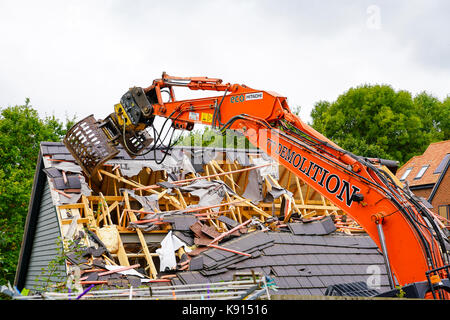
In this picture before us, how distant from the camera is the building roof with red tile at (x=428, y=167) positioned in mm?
31297

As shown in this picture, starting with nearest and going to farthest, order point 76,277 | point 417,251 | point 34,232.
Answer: point 417,251 → point 76,277 → point 34,232

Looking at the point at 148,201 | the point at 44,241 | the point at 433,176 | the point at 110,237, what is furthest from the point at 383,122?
the point at 110,237

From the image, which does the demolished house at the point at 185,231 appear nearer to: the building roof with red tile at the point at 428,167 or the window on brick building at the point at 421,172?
the building roof with red tile at the point at 428,167

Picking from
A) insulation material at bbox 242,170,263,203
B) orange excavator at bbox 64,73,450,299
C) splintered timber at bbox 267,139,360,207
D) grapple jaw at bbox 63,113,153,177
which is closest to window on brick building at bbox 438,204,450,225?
insulation material at bbox 242,170,263,203

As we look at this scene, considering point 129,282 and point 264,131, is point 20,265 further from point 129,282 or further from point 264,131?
point 264,131

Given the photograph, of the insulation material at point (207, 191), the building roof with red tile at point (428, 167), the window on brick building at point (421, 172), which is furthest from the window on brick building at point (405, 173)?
the insulation material at point (207, 191)

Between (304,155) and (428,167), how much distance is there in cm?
2789

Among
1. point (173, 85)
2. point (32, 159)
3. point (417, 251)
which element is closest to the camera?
point (417, 251)

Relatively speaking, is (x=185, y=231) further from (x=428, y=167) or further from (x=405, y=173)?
(x=405, y=173)

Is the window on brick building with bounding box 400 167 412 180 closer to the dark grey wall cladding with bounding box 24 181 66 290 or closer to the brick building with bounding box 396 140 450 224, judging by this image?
the brick building with bounding box 396 140 450 224

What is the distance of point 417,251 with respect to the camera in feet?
21.5

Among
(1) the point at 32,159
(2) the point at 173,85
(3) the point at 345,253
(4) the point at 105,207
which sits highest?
(1) the point at 32,159
